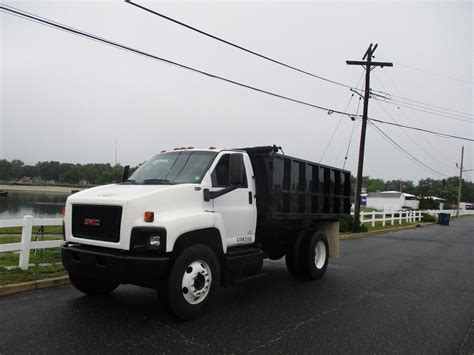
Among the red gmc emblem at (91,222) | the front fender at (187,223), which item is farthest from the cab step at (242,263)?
the red gmc emblem at (91,222)

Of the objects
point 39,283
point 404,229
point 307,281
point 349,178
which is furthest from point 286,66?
point 404,229

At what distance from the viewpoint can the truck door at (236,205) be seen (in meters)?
6.12

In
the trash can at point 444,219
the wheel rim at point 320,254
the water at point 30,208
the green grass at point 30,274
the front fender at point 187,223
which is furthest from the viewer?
the trash can at point 444,219

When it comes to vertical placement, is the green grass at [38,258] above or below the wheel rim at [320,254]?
below

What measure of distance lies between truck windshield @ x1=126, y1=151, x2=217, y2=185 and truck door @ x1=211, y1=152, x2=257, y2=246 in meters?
0.23

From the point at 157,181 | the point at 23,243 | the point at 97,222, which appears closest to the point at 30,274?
the point at 23,243

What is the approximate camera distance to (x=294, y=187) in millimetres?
7637

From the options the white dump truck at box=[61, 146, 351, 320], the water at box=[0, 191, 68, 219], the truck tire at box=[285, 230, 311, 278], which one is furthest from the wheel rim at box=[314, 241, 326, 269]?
the water at box=[0, 191, 68, 219]

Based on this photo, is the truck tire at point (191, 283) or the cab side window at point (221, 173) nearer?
the truck tire at point (191, 283)

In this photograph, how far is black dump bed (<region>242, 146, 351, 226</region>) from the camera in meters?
6.89

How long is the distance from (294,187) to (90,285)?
397 cm

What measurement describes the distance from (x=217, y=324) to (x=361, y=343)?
1806 mm

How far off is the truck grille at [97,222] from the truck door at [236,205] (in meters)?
1.50

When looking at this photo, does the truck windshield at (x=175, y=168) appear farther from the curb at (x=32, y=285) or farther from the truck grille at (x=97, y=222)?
the curb at (x=32, y=285)
